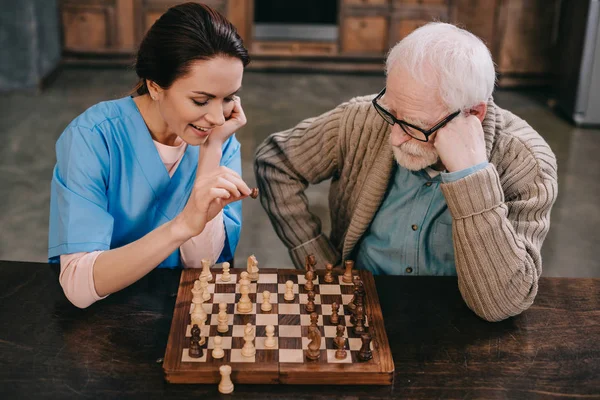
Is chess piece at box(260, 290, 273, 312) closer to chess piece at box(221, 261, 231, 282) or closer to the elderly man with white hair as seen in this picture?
chess piece at box(221, 261, 231, 282)

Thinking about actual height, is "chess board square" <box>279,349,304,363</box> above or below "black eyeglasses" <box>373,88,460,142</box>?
below

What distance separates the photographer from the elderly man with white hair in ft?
5.51

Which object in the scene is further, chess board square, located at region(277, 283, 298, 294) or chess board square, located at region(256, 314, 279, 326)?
chess board square, located at region(277, 283, 298, 294)

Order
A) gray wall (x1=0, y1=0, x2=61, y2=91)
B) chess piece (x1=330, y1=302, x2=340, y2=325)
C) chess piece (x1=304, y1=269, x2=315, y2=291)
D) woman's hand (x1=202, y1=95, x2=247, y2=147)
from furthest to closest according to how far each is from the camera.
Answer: gray wall (x1=0, y1=0, x2=61, y2=91)
woman's hand (x1=202, y1=95, x2=247, y2=147)
chess piece (x1=304, y1=269, x2=315, y2=291)
chess piece (x1=330, y1=302, x2=340, y2=325)

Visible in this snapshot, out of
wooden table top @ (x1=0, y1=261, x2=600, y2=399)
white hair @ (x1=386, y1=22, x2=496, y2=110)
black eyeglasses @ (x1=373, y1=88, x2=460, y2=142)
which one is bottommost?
wooden table top @ (x1=0, y1=261, x2=600, y2=399)

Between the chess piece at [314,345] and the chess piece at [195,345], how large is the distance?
0.22 metres

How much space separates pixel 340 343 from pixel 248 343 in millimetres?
189

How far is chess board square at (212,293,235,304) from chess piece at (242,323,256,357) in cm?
20

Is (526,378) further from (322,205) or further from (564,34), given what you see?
(564,34)

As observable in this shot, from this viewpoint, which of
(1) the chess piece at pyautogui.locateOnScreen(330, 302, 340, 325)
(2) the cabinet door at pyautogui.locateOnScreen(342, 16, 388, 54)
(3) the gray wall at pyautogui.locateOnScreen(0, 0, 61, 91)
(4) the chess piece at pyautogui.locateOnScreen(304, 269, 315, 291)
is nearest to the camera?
(1) the chess piece at pyautogui.locateOnScreen(330, 302, 340, 325)

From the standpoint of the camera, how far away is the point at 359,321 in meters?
1.55

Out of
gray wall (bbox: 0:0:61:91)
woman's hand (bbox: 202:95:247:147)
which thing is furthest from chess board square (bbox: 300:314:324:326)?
gray wall (bbox: 0:0:61:91)

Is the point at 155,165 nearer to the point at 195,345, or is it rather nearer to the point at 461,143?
the point at 195,345

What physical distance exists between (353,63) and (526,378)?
17.4 ft
